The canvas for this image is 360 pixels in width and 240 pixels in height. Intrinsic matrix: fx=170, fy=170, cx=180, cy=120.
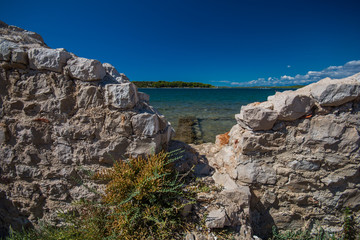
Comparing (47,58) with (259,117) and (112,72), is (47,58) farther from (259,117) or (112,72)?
(259,117)

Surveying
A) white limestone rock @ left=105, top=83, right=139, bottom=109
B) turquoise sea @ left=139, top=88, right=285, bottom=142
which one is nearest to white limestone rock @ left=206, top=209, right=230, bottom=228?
white limestone rock @ left=105, top=83, right=139, bottom=109

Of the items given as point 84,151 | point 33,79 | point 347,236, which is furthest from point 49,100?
point 347,236

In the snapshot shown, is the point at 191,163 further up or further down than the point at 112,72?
further down

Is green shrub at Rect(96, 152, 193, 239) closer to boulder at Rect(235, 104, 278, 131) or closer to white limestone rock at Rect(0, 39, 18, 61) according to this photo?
boulder at Rect(235, 104, 278, 131)

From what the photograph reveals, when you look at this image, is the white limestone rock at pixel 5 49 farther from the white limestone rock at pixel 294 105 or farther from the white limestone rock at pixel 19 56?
the white limestone rock at pixel 294 105

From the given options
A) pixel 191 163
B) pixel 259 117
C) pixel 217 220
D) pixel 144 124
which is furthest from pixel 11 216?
pixel 259 117

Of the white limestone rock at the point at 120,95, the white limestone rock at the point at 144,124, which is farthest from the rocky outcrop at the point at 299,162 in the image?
the white limestone rock at the point at 120,95

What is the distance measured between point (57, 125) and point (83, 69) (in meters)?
0.99

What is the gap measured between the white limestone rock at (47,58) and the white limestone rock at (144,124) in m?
1.35

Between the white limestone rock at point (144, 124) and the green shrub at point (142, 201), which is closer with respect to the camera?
the green shrub at point (142, 201)

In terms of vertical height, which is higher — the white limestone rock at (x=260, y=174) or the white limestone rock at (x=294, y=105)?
the white limestone rock at (x=294, y=105)

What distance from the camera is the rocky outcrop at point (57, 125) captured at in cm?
256

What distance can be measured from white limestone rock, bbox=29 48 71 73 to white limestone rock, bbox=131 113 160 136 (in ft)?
4.43

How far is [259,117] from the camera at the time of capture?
8.76ft
